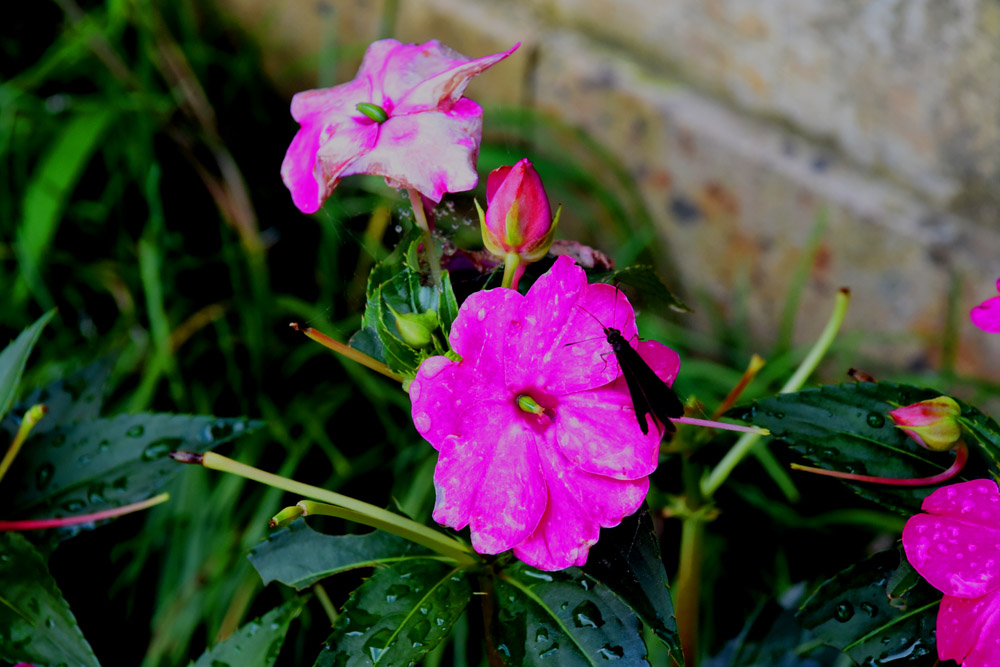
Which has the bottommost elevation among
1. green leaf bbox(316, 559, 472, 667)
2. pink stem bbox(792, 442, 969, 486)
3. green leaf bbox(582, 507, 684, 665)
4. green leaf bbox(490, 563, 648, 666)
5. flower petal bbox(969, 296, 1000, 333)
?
green leaf bbox(316, 559, 472, 667)

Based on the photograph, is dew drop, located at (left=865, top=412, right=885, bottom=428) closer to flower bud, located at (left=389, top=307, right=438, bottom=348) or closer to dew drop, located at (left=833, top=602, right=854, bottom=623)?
dew drop, located at (left=833, top=602, right=854, bottom=623)

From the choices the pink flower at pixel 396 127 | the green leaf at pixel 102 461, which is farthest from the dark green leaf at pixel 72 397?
the pink flower at pixel 396 127

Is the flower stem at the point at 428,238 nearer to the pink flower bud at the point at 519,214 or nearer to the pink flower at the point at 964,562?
the pink flower bud at the point at 519,214

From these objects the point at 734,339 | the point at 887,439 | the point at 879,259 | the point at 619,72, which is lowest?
the point at 734,339

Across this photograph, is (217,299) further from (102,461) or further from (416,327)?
(416,327)

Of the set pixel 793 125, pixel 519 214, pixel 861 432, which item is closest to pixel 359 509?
pixel 519 214

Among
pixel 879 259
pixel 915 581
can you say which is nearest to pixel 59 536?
pixel 915 581

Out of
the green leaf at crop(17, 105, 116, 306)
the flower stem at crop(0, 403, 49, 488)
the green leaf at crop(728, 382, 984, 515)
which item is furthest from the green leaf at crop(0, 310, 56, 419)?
the green leaf at crop(17, 105, 116, 306)

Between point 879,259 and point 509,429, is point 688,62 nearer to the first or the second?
point 879,259
